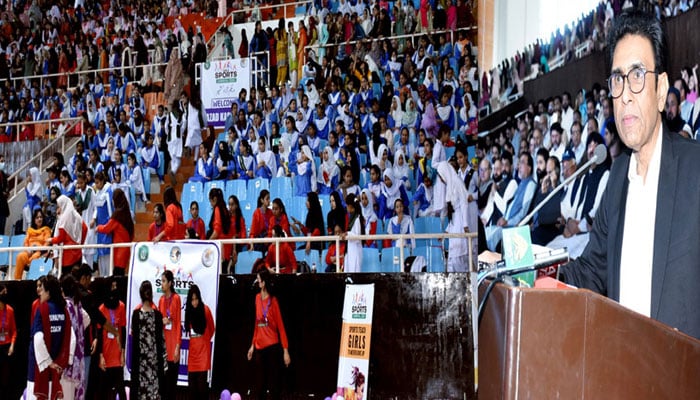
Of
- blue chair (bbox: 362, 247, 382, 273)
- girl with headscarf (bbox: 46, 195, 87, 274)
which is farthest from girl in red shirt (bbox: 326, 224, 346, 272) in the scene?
girl with headscarf (bbox: 46, 195, 87, 274)

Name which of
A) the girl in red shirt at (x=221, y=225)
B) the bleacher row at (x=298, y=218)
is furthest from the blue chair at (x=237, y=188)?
the girl in red shirt at (x=221, y=225)

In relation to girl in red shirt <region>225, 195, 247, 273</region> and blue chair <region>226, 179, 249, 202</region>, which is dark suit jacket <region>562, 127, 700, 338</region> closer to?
girl in red shirt <region>225, 195, 247, 273</region>

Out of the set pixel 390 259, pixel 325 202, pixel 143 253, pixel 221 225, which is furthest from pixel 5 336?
pixel 390 259

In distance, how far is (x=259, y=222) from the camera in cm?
854

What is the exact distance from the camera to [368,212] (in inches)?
352

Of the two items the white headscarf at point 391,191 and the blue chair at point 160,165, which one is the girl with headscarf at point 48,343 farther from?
the blue chair at point 160,165

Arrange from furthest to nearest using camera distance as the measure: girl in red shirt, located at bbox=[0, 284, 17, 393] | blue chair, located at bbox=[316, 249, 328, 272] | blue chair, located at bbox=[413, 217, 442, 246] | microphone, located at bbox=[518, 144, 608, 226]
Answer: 1. blue chair, located at bbox=[413, 217, 442, 246]
2. blue chair, located at bbox=[316, 249, 328, 272]
3. girl in red shirt, located at bbox=[0, 284, 17, 393]
4. microphone, located at bbox=[518, 144, 608, 226]

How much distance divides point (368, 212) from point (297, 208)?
2.98 ft

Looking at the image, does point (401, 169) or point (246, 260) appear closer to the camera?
point (246, 260)

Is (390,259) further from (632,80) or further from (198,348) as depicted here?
(632,80)

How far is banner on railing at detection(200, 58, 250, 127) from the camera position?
1214 cm

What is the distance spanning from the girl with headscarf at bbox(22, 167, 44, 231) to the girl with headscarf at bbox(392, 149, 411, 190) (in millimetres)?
5021

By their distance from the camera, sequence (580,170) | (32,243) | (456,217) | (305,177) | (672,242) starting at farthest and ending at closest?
(305,177) → (32,243) → (456,217) → (580,170) → (672,242)

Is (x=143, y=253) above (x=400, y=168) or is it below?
below
